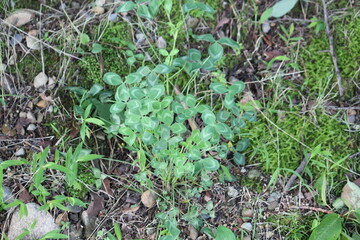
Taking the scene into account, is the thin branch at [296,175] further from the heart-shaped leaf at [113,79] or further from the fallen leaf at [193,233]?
the heart-shaped leaf at [113,79]

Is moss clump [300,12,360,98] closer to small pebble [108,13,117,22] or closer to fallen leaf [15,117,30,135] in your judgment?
small pebble [108,13,117,22]

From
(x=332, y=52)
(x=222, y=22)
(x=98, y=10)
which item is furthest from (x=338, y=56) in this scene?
(x=98, y=10)

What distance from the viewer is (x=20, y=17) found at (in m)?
2.66

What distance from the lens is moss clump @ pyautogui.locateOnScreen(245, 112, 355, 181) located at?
2510 mm

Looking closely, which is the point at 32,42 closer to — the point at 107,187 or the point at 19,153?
the point at 19,153

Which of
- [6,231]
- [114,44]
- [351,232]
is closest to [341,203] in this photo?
[351,232]

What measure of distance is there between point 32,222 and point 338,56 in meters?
2.04

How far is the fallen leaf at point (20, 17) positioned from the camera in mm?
2648

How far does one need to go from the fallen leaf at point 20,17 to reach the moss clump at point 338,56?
1709 millimetres

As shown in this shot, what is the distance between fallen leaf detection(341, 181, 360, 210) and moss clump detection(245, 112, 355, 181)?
12 cm

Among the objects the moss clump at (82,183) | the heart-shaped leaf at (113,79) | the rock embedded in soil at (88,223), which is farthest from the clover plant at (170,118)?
the rock embedded in soil at (88,223)

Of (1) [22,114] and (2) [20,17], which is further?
(2) [20,17]

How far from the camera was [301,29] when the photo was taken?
9.08 feet

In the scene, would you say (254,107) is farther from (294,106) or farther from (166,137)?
(166,137)
